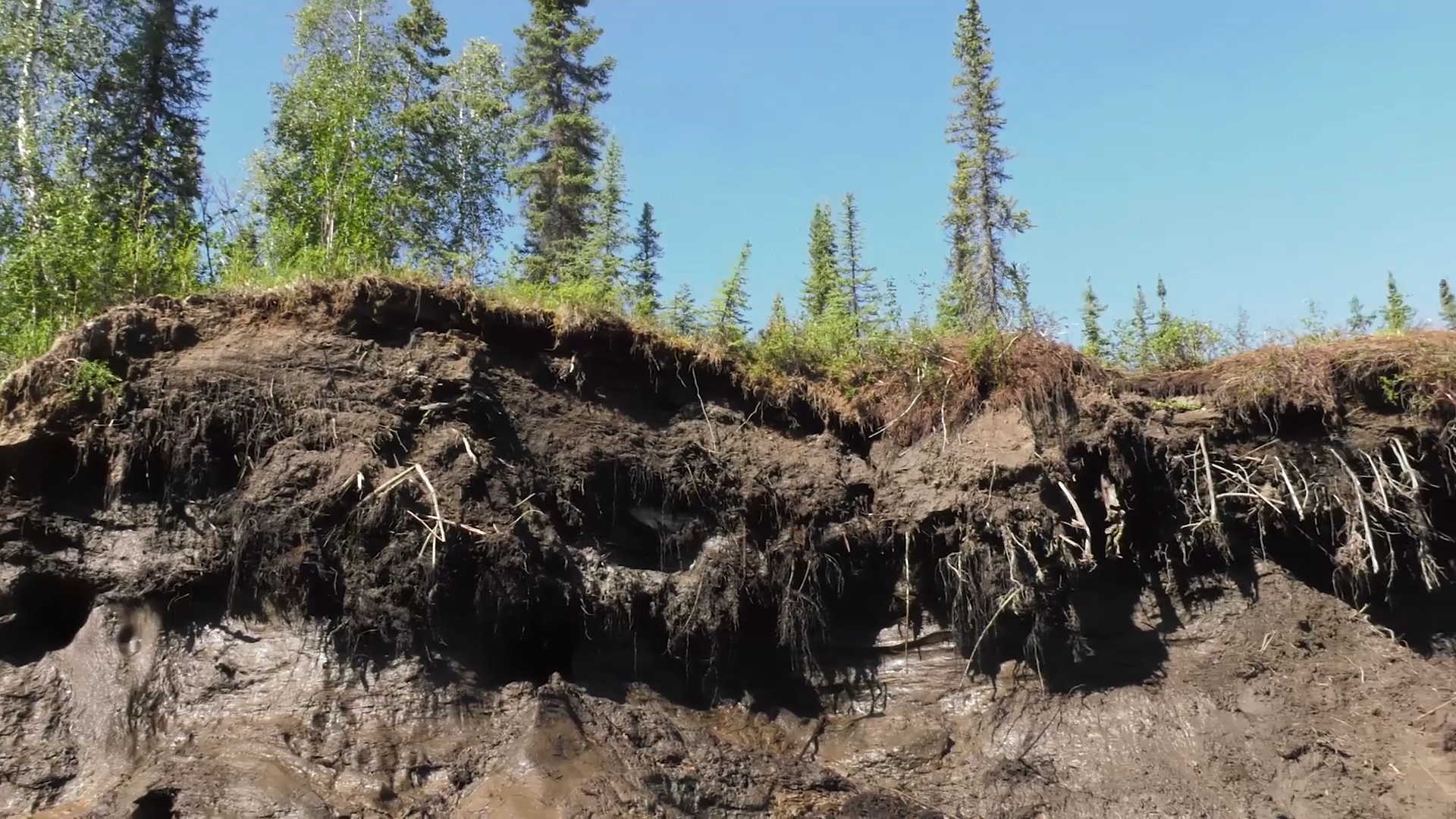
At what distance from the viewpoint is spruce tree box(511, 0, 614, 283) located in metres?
23.5

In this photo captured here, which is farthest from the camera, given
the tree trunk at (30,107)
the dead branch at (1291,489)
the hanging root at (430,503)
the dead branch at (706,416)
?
the tree trunk at (30,107)

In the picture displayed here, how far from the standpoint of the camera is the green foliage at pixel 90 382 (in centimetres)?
733

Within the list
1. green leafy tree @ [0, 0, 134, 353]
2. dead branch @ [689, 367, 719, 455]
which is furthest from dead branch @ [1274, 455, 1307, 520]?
green leafy tree @ [0, 0, 134, 353]

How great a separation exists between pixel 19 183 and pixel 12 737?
1016cm

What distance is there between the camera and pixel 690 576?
28.0ft

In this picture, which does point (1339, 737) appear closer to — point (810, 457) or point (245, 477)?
point (810, 457)

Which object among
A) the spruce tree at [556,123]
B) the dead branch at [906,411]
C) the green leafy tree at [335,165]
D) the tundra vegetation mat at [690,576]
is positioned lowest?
the tundra vegetation mat at [690,576]

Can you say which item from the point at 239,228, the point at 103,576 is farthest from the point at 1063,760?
the point at 239,228

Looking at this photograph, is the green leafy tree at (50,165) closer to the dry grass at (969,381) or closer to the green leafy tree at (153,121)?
the green leafy tree at (153,121)

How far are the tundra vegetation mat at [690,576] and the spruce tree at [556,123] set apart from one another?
15129 mm

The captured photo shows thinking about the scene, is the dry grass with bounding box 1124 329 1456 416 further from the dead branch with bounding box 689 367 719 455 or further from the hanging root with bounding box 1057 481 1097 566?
the dead branch with bounding box 689 367 719 455

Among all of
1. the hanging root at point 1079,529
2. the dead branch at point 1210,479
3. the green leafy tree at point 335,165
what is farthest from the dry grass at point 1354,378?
the green leafy tree at point 335,165

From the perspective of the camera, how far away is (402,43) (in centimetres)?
2138

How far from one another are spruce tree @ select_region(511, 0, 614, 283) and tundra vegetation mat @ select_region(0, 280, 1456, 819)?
15129 millimetres
